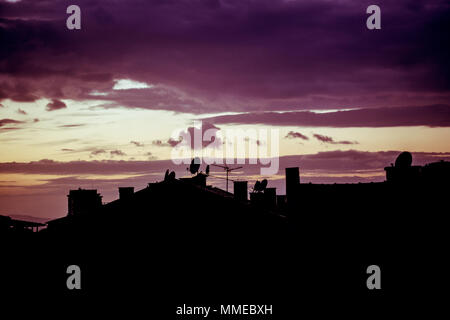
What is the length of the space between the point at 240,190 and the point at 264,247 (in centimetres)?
946

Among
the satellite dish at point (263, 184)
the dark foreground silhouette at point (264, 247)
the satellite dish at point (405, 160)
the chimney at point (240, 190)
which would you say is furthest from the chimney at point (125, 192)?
the satellite dish at point (405, 160)

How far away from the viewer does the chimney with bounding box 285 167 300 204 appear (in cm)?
2823

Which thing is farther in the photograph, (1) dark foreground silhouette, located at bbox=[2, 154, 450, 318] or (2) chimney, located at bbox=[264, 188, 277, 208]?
(2) chimney, located at bbox=[264, 188, 277, 208]

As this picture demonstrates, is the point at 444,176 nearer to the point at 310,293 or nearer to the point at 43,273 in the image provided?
the point at 310,293

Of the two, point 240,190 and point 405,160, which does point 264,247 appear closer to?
point 405,160

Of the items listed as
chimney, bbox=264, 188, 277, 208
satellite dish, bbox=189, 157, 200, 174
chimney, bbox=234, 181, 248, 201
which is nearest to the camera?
chimney, bbox=234, 181, 248, 201

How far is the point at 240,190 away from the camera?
3659cm

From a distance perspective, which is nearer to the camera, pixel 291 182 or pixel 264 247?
pixel 264 247

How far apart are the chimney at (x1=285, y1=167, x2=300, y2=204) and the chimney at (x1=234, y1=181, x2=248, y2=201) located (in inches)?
282

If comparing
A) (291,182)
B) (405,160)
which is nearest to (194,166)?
(291,182)

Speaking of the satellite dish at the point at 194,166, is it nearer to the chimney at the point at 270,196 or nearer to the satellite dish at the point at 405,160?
the chimney at the point at 270,196

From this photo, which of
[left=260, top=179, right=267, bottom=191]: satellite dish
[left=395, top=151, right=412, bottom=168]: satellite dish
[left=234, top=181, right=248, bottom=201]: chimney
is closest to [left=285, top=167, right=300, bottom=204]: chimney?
[left=395, top=151, right=412, bottom=168]: satellite dish

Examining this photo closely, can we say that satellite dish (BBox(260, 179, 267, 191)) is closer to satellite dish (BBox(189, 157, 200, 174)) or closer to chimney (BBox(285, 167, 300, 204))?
satellite dish (BBox(189, 157, 200, 174))
